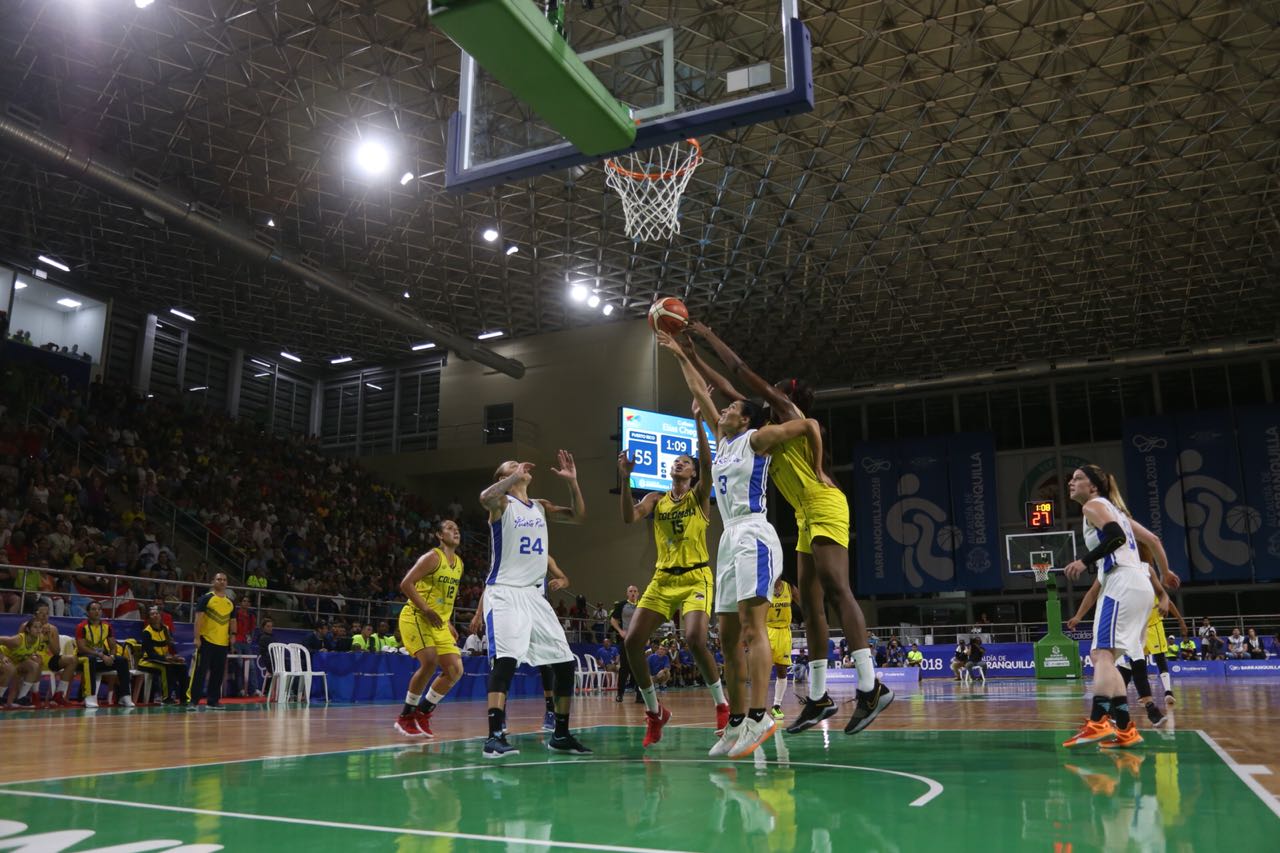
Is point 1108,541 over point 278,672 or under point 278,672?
over

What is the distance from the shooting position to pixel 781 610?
11023 mm

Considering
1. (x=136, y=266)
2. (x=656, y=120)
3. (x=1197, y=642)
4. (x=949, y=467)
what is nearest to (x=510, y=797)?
(x=656, y=120)

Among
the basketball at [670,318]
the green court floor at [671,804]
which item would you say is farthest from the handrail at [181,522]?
the basketball at [670,318]

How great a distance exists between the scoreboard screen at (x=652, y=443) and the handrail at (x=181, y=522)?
9.20 m

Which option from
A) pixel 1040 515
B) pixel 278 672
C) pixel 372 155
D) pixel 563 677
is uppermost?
pixel 372 155

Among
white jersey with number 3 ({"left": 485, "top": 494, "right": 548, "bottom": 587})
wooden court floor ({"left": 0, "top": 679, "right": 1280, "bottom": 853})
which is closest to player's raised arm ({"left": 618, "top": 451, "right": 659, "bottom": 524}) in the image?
white jersey with number 3 ({"left": 485, "top": 494, "right": 548, "bottom": 587})

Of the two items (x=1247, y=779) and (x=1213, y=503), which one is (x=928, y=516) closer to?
(x=1213, y=503)

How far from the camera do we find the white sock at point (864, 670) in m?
5.82

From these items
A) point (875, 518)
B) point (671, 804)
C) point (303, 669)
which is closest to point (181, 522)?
point (303, 669)

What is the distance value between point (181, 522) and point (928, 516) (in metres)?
23.7

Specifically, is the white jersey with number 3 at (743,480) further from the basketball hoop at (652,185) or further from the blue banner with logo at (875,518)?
the blue banner with logo at (875,518)

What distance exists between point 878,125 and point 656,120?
44.8ft

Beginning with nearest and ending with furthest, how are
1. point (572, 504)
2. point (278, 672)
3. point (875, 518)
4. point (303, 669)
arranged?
point (572, 504), point (278, 672), point (303, 669), point (875, 518)

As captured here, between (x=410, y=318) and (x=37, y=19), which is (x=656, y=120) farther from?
(x=410, y=318)
